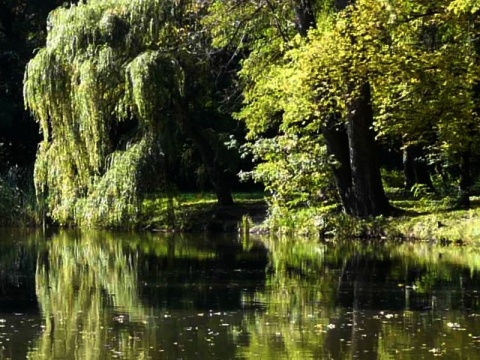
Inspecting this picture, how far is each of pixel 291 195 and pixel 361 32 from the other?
5.09 metres

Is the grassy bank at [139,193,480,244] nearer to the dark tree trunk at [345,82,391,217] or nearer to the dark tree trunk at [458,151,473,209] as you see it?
the dark tree trunk at [458,151,473,209]

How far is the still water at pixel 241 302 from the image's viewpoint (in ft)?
28.8

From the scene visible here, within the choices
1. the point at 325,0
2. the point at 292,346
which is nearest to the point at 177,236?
the point at 325,0

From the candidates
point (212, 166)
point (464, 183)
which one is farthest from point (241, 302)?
point (212, 166)

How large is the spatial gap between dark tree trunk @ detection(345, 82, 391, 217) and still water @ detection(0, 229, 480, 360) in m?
2.14

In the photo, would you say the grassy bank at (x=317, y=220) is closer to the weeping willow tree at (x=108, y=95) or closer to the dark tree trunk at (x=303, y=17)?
the weeping willow tree at (x=108, y=95)

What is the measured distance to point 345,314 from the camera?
1061cm

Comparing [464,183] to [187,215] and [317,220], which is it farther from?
[187,215]

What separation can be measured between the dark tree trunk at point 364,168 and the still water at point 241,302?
2.14m

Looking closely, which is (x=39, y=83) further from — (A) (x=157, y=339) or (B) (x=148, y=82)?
(A) (x=157, y=339)

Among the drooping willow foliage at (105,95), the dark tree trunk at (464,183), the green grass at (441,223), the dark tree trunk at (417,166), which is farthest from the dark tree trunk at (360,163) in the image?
the dark tree trunk at (417,166)

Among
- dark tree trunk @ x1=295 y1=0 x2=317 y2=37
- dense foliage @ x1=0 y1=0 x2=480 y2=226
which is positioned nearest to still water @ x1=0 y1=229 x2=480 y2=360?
dense foliage @ x1=0 y1=0 x2=480 y2=226

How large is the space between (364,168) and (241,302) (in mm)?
10287

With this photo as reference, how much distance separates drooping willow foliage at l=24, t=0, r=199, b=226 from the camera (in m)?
22.8
